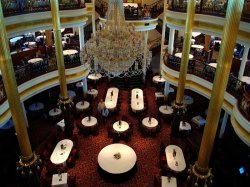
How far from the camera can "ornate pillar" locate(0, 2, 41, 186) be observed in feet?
17.7

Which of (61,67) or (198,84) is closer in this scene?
(61,67)

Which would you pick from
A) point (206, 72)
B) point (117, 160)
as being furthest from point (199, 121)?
point (117, 160)

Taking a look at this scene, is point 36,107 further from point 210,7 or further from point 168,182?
point 210,7

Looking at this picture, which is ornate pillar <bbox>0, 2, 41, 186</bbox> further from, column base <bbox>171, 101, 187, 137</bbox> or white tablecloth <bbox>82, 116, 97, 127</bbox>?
column base <bbox>171, 101, 187, 137</bbox>

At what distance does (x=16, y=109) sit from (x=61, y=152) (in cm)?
403

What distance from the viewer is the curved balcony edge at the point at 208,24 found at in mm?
7516

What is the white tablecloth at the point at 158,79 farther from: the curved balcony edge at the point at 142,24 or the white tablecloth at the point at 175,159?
the white tablecloth at the point at 175,159

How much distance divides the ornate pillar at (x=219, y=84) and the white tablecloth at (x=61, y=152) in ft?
17.9

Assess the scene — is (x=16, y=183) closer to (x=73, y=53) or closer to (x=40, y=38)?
(x=73, y=53)

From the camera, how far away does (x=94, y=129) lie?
11633 mm

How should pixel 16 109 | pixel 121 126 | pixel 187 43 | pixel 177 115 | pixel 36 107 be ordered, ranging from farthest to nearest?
1. pixel 36 107
2. pixel 121 126
3. pixel 177 115
4. pixel 187 43
5. pixel 16 109

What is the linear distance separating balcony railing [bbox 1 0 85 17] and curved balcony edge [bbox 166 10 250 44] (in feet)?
16.0

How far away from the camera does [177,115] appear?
34.4ft

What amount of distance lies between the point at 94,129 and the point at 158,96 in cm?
518
